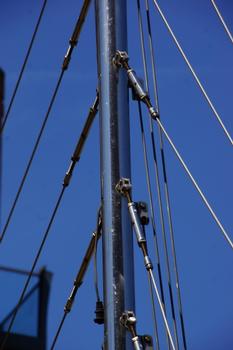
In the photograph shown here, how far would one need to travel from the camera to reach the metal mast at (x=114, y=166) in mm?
6582

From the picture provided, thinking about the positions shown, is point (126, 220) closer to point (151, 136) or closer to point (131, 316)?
point (131, 316)

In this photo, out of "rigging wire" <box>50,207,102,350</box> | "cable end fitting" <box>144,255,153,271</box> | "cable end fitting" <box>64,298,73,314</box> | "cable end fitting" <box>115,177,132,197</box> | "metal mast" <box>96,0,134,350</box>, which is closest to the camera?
"metal mast" <box>96,0,134,350</box>

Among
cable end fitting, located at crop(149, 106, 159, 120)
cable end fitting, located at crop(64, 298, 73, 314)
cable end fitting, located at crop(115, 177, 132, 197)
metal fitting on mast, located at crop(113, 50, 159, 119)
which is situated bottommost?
cable end fitting, located at crop(64, 298, 73, 314)

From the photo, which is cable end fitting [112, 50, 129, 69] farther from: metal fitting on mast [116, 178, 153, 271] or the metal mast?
metal fitting on mast [116, 178, 153, 271]

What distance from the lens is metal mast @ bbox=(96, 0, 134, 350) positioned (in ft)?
21.6

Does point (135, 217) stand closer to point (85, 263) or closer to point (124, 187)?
point (124, 187)

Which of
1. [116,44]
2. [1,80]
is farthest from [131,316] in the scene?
[1,80]

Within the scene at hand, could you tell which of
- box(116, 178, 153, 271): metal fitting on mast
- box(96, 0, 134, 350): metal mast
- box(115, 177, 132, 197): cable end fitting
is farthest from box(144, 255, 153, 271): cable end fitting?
box(115, 177, 132, 197): cable end fitting

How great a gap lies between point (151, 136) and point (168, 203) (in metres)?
0.68

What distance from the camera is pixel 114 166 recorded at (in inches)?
274

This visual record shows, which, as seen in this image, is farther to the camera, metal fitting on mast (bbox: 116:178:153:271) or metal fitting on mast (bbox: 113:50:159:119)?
metal fitting on mast (bbox: 113:50:159:119)

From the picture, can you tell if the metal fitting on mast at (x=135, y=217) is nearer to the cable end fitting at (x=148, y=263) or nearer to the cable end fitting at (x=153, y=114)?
the cable end fitting at (x=148, y=263)

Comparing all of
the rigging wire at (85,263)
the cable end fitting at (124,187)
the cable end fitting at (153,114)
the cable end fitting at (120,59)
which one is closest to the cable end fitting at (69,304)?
the rigging wire at (85,263)

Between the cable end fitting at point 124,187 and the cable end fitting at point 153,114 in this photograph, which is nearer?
the cable end fitting at point 124,187
